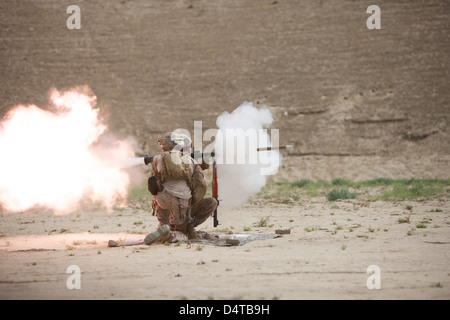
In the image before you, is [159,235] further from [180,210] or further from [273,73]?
[273,73]

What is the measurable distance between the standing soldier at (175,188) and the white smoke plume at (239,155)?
3.44 ft

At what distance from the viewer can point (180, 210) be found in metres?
9.73

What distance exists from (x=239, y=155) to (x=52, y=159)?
4069 mm

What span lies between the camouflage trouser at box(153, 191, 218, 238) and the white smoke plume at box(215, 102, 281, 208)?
3.45 feet

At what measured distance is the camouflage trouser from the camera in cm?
973

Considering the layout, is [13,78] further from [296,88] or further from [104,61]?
[296,88]

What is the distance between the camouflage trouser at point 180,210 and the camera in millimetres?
9734

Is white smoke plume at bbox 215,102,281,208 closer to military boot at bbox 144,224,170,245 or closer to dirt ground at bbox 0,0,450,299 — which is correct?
military boot at bbox 144,224,170,245

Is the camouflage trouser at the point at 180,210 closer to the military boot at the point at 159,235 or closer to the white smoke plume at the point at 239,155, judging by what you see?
the military boot at the point at 159,235

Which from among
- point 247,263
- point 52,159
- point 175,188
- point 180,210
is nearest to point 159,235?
point 180,210

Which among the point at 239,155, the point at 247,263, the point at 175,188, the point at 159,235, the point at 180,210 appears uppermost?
the point at 239,155

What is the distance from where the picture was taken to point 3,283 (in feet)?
21.8

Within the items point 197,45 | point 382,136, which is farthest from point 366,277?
point 197,45

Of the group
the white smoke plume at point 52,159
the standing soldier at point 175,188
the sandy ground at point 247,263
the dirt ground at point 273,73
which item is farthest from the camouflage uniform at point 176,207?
the dirt ground at point 273,73
